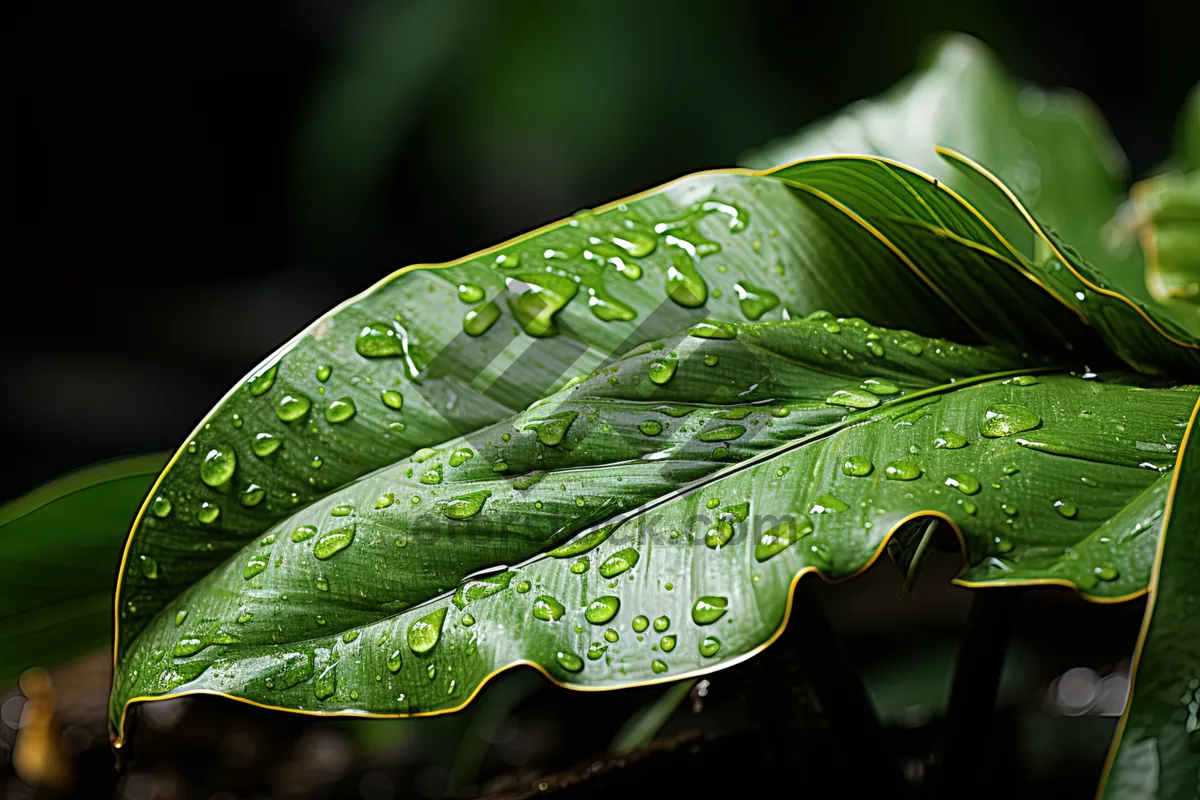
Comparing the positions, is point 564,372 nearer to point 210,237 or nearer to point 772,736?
point 772,736

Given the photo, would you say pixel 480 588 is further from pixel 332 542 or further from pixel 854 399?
pixel 854 399

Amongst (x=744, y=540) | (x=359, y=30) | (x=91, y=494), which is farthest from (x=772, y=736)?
(x=359, y=30)

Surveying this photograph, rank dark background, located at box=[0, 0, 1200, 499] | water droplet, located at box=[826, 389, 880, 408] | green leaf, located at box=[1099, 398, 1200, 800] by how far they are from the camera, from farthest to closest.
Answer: dark background, located at box=[0, 0, 1200, 499]
water droplet, located at box=[826, 389, 880, 408]
green leaf, located at box=[1099, 398, 1200, 800]

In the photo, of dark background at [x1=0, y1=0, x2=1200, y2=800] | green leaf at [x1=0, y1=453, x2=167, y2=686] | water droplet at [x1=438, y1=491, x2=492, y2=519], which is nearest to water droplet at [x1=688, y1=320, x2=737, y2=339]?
water droplet at [x1=438, y1=491, x2=492, y2=519]

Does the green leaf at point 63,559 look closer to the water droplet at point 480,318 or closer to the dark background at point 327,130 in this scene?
the water droplet at point 480,318

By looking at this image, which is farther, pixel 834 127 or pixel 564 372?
pixel 834 127

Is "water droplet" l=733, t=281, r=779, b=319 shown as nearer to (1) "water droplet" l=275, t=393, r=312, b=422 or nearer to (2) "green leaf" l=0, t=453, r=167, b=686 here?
(1) "water droplet" l=275, t=393, r=312, b=422
